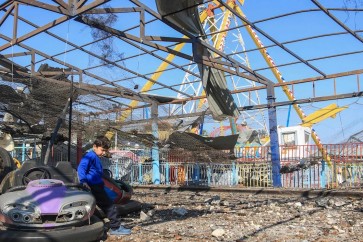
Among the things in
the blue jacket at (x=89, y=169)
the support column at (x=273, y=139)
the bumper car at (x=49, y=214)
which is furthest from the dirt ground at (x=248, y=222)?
the support column at (x=273, y=139)

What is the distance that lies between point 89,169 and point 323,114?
12033mm

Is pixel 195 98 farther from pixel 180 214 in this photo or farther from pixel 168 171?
pixel 180 214

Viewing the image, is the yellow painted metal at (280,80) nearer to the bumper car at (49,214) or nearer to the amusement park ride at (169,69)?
the amusement park ride at (169,69)

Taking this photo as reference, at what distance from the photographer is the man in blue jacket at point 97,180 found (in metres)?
5.70

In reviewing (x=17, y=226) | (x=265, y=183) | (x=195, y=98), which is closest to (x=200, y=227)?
(x=17, y=226)

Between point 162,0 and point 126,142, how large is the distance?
15.1 feet

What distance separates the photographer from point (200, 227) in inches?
253

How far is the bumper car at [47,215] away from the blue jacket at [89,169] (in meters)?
0.58

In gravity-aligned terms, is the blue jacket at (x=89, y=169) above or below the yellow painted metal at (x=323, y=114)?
below

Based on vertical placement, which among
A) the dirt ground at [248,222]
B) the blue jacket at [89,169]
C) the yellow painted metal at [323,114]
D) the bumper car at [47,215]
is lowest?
the dirt ground at [248,222]

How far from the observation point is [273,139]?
14312mm

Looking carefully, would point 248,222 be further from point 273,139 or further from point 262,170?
point 262,170

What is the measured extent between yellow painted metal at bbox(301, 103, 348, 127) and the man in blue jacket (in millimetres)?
11016

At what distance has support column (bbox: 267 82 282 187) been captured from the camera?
1400cm
